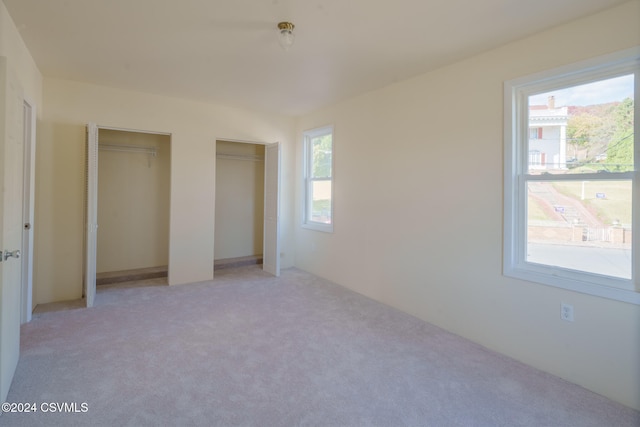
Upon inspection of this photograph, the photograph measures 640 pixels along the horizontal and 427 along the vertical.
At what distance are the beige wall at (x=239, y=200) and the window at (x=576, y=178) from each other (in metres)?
4.43

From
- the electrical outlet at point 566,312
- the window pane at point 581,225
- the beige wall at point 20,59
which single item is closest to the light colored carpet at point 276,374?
the electrical outlet at point 566,312

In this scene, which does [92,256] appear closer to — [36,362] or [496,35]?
[36,362]

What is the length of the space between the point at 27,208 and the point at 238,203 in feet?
10.2

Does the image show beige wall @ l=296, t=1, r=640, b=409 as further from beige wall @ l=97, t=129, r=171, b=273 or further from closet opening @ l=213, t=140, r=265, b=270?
beige wall @ l=97, t=129, r=171, b=273

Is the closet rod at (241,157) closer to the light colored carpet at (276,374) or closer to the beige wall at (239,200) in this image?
the beige wall at (239,200)

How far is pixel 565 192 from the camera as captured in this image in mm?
2469

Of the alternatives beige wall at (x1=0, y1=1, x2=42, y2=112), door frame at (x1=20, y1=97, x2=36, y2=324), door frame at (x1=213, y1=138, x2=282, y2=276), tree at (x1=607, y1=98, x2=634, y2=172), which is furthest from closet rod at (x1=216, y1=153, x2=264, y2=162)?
tree at (x1=607, y1=98, x2=634, y2=172)

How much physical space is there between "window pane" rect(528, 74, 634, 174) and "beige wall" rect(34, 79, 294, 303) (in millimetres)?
3728

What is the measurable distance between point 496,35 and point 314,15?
144 cm

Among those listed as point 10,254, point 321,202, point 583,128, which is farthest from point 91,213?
point 583,128

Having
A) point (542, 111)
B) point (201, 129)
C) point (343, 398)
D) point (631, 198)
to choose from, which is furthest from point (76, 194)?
point (631, 198)

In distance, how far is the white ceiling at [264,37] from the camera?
2.24 metres

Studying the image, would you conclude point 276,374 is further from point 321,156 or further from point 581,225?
point 321,156

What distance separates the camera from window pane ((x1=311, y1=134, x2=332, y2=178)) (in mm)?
4984
